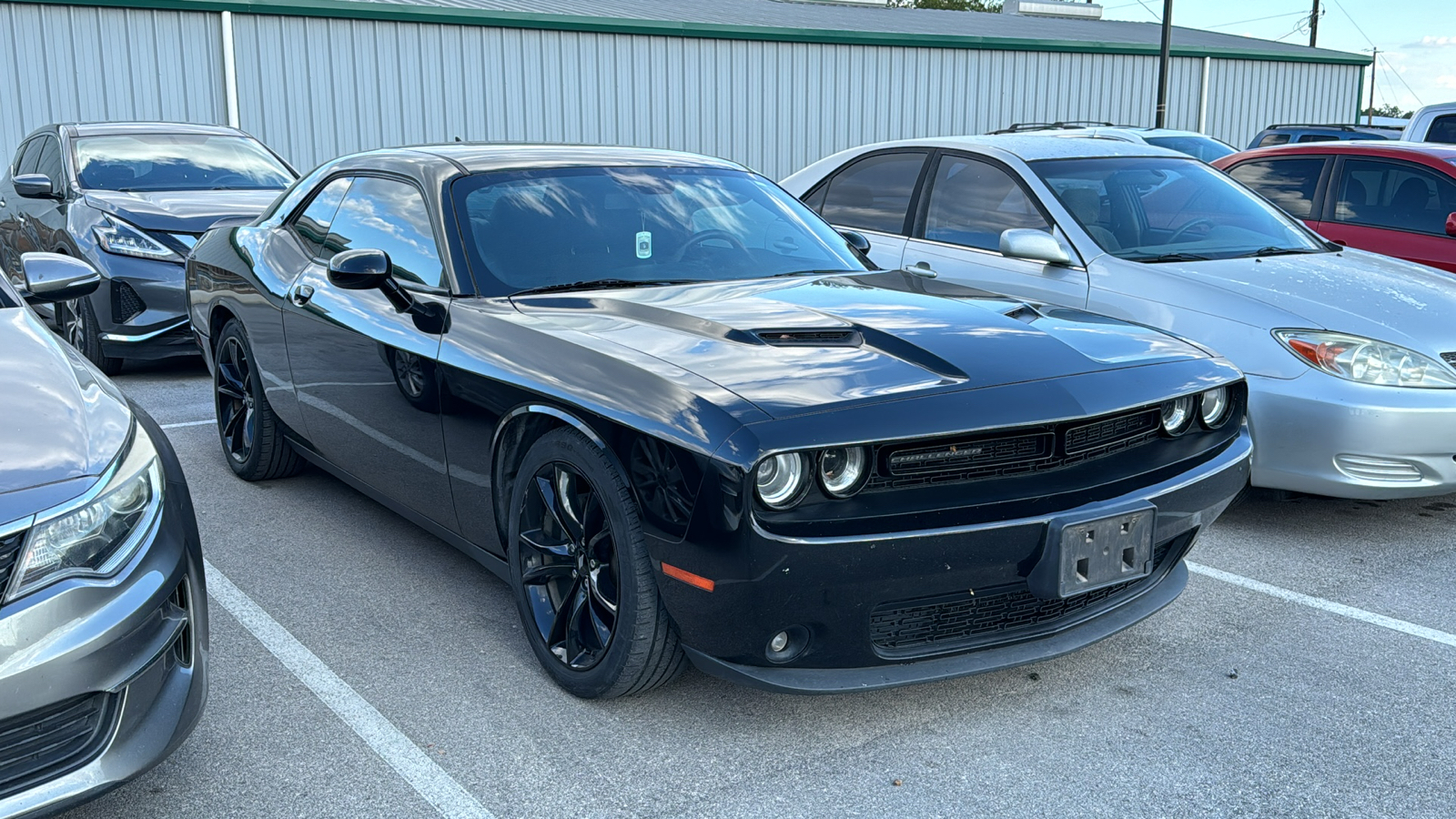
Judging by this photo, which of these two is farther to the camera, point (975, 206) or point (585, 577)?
point (975, 206)

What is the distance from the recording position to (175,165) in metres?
8.50

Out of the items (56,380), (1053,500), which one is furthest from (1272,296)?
(56,380)

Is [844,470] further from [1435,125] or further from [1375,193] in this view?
[1435,125]

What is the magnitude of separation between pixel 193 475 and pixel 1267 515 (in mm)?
4540

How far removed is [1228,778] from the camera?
110 inches

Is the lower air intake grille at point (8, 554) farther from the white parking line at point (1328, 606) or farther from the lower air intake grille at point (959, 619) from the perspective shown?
the white parking line at point (1328, 606)

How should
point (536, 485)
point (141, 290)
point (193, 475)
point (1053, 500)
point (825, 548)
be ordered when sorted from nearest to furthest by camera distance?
point (825, 548) → point (1053, 500) → point (536, 485) → point (193, 475) → point (141, 290)

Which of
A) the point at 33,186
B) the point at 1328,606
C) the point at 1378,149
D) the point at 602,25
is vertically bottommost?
the point at 1328,606

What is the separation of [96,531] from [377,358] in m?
1.62

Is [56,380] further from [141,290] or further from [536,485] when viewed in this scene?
[141,290]

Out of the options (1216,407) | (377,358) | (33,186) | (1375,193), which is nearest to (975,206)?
(1216,407)

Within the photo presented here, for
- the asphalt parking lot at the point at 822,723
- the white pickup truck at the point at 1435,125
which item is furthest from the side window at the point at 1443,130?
the asphalt parking lot at the point at 822,723

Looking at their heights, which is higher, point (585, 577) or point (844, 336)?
point (844, 336)

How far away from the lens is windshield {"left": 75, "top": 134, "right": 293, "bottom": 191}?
27.0 ft
